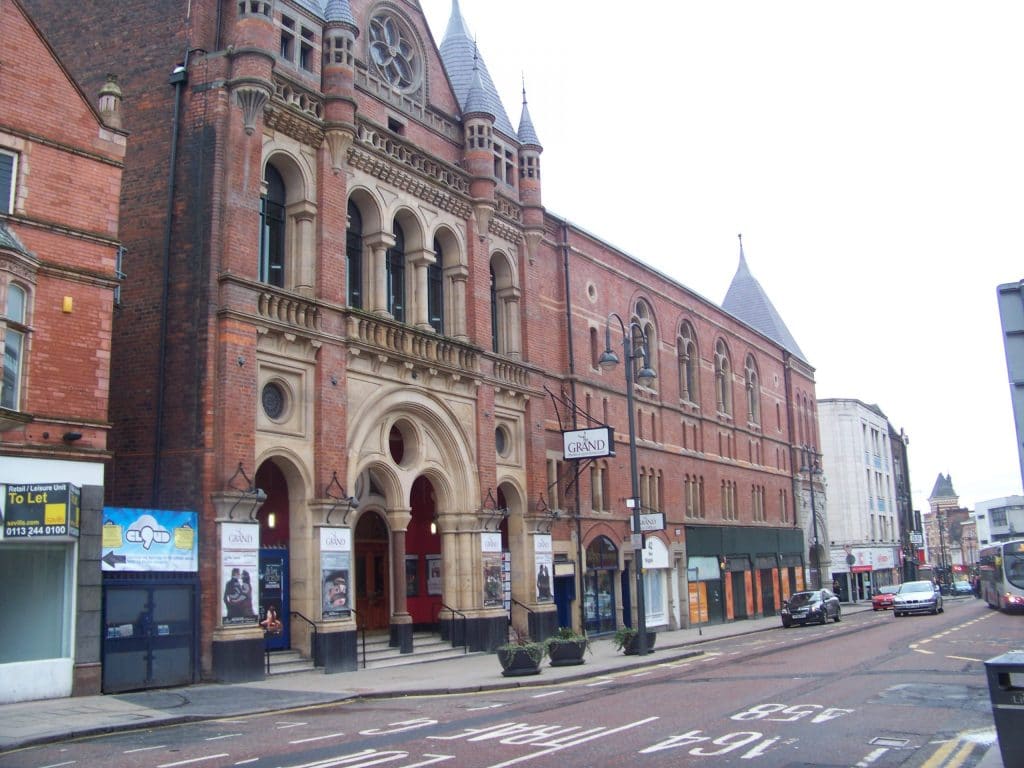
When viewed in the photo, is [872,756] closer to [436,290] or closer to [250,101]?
[250,101]

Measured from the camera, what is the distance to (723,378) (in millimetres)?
50281

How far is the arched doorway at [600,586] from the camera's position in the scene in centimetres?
3506

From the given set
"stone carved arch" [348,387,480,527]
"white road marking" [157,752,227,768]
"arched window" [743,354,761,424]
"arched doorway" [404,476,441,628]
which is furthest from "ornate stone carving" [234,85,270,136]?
"arched window" [743,354,761,424]

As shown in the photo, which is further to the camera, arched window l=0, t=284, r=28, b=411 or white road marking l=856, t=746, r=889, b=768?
arched window l=0, t=284, r=28, b=411

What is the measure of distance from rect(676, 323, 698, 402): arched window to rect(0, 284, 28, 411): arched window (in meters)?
31.6

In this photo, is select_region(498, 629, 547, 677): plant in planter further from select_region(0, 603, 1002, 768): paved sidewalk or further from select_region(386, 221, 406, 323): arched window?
select_region(386, 221, 406, 323): arched window

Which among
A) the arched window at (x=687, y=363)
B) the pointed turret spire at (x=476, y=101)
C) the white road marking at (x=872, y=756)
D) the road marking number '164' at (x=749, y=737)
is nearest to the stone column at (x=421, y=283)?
the pointed turret spire at (x=476, y=101)

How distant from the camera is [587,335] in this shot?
3734 cm

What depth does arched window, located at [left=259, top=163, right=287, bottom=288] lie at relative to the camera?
2423cm

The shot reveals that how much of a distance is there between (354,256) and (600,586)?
15.5 m

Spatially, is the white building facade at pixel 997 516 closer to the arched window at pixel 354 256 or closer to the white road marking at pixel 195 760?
the arched window at pixel 354 256

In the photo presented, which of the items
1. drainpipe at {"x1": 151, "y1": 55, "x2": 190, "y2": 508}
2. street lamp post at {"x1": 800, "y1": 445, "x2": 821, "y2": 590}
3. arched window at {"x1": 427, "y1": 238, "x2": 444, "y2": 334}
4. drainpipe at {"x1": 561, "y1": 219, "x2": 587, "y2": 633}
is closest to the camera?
drainpipe at {"x1": 151, "y1": 55, "x2": 190, "y2": 508}

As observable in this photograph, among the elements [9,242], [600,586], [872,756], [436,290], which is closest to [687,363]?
[600,586]

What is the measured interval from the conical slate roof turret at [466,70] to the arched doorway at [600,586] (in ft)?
47.5
